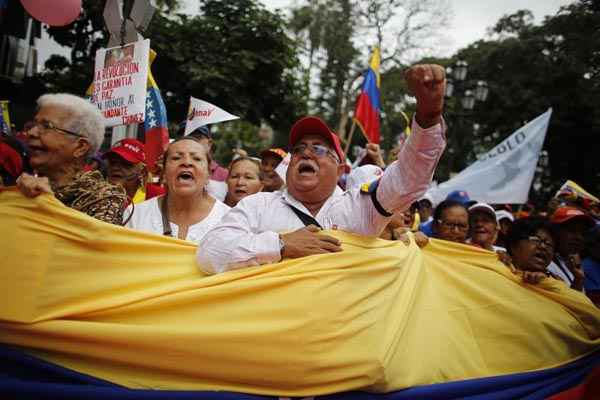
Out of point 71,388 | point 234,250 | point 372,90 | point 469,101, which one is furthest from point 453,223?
point 469,101

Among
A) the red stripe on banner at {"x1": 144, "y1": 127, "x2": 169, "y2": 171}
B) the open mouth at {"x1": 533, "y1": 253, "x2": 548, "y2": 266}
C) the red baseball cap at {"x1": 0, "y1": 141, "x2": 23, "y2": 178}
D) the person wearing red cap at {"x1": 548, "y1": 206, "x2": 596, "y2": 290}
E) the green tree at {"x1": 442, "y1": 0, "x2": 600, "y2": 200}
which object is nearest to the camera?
the red baseball cap at {"x1": 0, "y1": 141, "x2": 23, "y2": 178}

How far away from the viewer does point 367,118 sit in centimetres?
812

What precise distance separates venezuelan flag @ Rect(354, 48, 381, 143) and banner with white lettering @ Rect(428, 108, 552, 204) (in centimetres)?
217

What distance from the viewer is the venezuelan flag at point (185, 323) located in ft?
6.51

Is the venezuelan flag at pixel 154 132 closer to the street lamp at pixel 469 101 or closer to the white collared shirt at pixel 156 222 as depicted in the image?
the white collared shirt at pixel 156 222

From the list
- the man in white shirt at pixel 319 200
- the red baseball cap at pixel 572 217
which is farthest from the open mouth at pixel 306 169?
the red baseball cap at pixel 572 217

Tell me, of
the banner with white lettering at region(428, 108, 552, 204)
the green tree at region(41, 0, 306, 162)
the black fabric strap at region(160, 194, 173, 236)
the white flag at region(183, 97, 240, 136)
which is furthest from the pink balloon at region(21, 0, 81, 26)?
the green tree at region(41, 0, 306, 162)

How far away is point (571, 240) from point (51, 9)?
436cm

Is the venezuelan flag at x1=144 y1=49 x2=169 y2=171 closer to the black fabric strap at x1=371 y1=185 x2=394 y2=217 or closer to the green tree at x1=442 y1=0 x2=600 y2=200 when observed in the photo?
the black fabric strap at x1=371 y1=185 x2=394 y2=217

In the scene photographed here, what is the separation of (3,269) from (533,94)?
110 feet

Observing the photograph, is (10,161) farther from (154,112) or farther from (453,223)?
(453,223)

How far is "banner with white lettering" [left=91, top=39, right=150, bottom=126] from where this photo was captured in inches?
176

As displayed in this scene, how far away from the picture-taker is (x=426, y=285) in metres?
2.76

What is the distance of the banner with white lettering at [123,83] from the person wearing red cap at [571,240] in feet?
11.8
